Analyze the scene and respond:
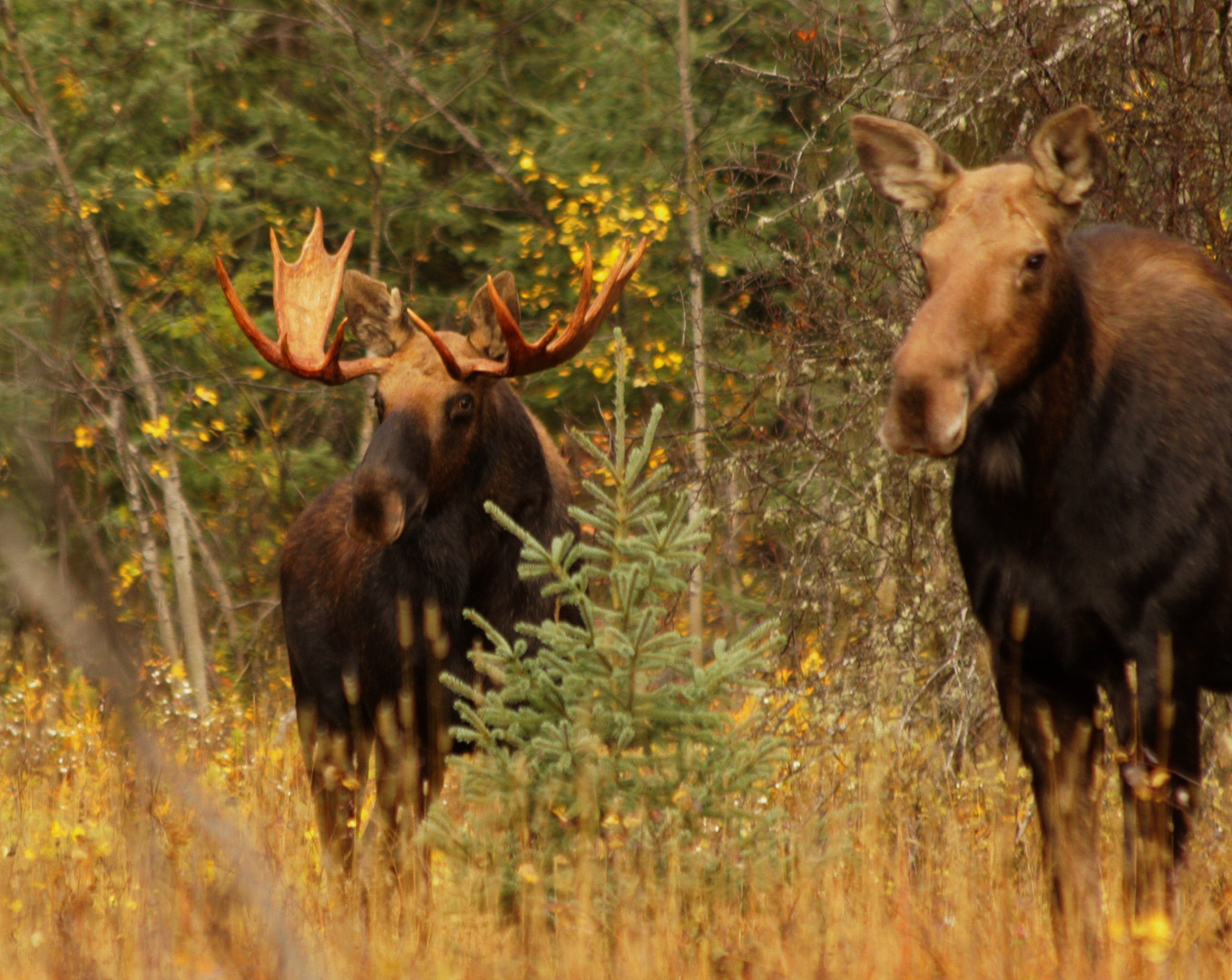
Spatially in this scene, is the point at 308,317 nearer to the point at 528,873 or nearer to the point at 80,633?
the point at 528,873

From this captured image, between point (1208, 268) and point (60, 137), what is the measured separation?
28.5 ft

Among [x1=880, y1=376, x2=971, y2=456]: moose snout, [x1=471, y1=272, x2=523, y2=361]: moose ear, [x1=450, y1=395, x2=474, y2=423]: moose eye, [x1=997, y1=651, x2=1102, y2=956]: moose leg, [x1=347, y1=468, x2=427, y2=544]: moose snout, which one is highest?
[x1=471, y1=272, x2=523, y2=361]: moose ear

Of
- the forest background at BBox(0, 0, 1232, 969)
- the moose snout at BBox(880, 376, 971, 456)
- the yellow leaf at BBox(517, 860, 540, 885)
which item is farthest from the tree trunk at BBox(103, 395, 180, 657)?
the moose snout at BBox(880, 376, 971, 456)

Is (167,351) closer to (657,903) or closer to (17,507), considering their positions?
(17,507)

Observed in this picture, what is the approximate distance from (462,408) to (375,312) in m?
0.61

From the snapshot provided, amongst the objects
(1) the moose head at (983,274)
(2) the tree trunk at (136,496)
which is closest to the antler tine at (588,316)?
(1) the moose head at (983,274)

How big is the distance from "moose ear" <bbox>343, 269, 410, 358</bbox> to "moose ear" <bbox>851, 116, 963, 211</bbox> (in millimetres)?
2214

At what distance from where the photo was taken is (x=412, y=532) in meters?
5.82

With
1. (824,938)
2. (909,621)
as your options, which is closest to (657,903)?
(824,938)

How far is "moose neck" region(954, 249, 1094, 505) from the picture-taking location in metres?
4.04

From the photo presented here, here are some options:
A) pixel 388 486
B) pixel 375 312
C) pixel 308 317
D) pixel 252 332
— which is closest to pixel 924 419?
pixel 388 486

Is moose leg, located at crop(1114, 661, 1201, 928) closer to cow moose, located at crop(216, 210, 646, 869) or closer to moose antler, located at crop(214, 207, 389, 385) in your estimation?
cow moose, located at crop(216, 210, 646, 869)

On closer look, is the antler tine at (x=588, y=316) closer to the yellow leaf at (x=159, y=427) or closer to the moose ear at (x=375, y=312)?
the moose ear at (x=375, y=312)

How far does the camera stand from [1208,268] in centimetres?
455
